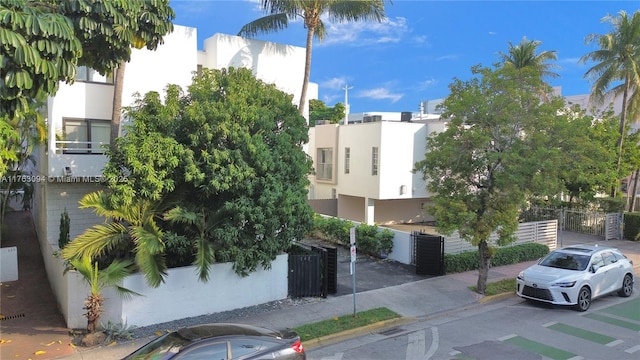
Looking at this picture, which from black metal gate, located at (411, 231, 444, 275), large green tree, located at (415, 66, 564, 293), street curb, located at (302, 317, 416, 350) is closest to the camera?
street curb, located at (302, 317, 416, 350)

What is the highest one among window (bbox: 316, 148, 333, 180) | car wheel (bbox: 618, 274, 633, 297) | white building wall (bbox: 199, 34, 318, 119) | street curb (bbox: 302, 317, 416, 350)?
white building wall (bbox: 199, 34, 318, 119)

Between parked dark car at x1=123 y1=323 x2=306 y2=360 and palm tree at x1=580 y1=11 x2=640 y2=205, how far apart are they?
24.5m

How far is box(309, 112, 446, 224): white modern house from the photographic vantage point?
80.2 feet

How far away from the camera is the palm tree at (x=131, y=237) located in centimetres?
998

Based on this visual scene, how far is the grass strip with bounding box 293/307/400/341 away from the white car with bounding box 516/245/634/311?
13.2 ft

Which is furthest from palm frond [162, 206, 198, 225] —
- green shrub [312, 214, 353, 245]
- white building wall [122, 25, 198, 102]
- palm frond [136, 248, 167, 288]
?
green shrub [312, 214, 353, 245]

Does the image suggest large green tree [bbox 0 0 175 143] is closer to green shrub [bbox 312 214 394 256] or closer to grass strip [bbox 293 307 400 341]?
grass strip [bbox 293 307 400 341]

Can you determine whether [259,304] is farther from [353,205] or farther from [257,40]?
[353,205]

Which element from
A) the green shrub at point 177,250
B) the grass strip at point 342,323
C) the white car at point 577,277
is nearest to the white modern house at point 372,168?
the white car at point 577,277

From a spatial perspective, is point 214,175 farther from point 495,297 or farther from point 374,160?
point 374,160

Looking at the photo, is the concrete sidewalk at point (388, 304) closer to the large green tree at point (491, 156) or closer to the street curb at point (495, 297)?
the street curb at point (495, 297)

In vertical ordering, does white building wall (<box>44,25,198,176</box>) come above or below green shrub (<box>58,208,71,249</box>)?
above

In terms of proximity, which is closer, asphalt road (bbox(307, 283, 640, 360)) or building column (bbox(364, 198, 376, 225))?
asphalt road (bbox(307, 283, 640, 360))

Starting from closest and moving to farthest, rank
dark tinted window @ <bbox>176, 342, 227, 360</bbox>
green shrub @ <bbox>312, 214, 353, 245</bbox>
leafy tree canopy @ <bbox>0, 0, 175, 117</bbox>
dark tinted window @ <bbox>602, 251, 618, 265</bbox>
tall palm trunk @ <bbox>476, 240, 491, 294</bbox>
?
dark tinted window @ <bbox>176, 342, 227, 360</bbox>, leafy tree canopy @ <bbox>0, 0, 175, 117</bbox>, dark tinted window @ <bbox>602, 251, 618, 265</bbox>, tall palm trunk @ <bbox>476, 240, 491, 294</bbox>, green shrub @ <bbox>312, 214, 353, 245</bbox>
